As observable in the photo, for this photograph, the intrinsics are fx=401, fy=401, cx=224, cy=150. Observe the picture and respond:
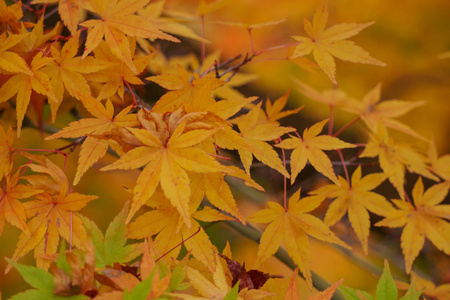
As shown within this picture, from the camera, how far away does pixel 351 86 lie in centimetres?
235

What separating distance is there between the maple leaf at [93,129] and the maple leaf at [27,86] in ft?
0.21

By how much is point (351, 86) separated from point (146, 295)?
2150 millimetres

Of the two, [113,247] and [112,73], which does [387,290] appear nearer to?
[113,247]

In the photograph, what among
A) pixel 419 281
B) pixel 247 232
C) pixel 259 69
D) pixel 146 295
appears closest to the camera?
pixel 146 295

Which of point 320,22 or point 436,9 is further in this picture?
point 436,9

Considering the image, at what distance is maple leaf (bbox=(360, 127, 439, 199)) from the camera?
963mm

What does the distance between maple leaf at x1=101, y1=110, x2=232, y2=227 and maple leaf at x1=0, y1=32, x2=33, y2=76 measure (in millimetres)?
228

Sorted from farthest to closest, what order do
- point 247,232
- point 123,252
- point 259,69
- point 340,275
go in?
point 259,69 < point 340,275 < point 247,232 < point 123,252

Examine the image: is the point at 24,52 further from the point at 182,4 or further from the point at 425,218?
the point at 182,4

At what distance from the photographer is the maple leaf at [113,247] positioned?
1.93 feet

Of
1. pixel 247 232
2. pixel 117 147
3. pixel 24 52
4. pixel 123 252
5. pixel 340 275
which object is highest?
pixel 24 52

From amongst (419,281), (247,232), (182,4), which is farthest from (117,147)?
(182,4)

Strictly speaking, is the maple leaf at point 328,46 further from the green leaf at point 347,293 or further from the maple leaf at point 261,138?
the green leaf at point 347,293

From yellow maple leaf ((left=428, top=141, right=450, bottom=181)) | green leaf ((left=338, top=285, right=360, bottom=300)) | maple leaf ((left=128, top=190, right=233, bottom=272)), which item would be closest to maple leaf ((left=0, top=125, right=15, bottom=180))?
maple leaf ((left=128, top=190, right=233, bottom=272))
